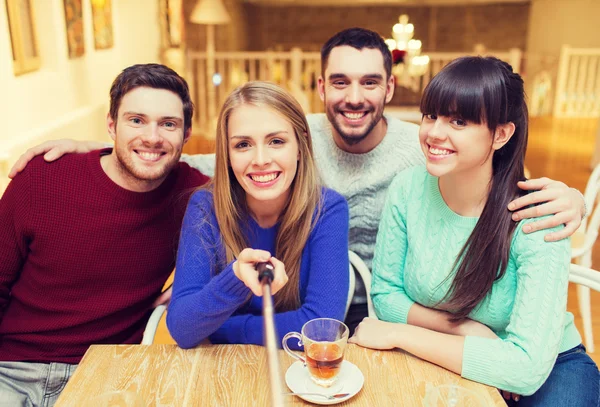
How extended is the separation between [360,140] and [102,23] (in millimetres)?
2930

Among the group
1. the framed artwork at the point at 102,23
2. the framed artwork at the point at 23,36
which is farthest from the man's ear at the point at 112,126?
the framed artwork at the point at 102,23

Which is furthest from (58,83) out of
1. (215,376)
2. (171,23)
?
(171,23)

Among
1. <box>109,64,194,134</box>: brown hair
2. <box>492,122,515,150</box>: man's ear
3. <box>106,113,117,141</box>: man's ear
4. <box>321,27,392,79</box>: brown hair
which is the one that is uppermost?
<box>321,27,392,79</box>: brown hair

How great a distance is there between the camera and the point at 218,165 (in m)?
1.33

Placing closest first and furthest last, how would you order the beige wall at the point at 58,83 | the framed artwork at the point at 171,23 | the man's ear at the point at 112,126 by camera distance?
the man's ear at the point at 112,126 < the beige wall at the point at 58,83 < the framed artwork at the point at 171,23

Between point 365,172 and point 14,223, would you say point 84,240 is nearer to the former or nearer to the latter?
point 14,223

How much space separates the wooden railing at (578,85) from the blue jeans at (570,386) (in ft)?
23.8

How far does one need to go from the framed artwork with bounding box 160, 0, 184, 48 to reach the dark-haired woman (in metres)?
4.72

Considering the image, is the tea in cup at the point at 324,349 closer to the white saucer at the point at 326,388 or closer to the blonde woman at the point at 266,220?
the white saucer at the point at 326,388

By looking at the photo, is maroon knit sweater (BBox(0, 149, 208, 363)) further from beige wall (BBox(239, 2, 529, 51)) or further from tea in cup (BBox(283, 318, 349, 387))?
beige wall (BBox(239, 2, 529, 51))

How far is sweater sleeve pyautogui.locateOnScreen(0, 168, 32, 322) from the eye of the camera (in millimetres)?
1409

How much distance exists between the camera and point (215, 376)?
1.05 meters

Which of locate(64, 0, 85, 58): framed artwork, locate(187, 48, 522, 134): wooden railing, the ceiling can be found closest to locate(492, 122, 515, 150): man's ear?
locate(64, 0, 85, 58): framed artwork

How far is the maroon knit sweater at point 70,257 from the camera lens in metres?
1.42
